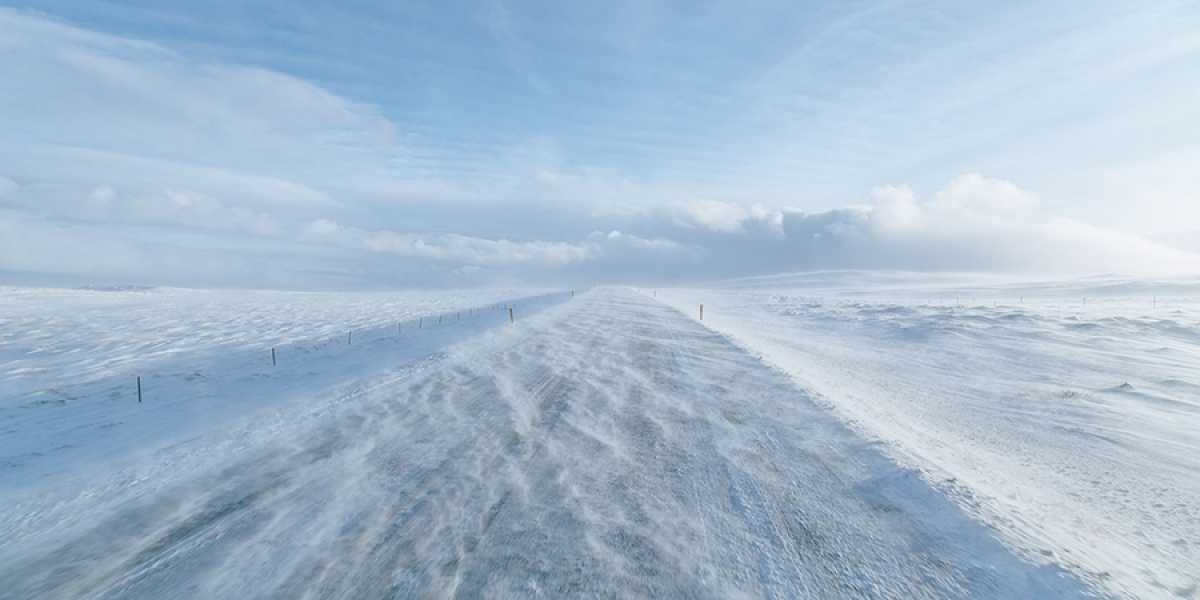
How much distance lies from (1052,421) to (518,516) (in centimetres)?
1191

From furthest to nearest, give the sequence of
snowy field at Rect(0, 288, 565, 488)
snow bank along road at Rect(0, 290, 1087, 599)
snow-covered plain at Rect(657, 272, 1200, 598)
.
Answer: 1. snowy field at Rect(0, 288, 565, 488)
2. snow-covered plain at Rect(657, 272, 1200, 598)
3. snow bank along road at Rect(0, 290, 1087, 599)

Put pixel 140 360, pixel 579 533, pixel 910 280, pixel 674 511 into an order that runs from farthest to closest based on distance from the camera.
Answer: pixel 910 280, pixel 140 360, pixel 674 511, pixel 579 533

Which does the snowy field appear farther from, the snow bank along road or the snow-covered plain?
the snow-covered plain

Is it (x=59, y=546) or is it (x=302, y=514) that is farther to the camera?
(x=302, y=514)

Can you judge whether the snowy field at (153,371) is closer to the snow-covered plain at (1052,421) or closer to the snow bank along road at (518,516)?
the snow bank along road at (518,516)

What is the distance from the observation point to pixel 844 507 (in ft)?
21.7

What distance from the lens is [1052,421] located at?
36.7ft

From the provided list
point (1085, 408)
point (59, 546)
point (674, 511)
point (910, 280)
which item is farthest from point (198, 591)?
point (910, 280)

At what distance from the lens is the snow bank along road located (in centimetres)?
516

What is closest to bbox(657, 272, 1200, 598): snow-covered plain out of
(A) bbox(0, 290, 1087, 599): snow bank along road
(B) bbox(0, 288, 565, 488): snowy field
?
(A) bbox(0, 290, 1087, 599): snow bank along road

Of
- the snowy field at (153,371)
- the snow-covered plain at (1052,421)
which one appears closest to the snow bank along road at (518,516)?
the snow-covered plain at (1052,421)

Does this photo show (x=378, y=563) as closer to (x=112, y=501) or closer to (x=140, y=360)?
(x=112, y=501)

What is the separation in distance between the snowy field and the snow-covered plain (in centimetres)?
1388

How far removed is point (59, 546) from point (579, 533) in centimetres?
623
